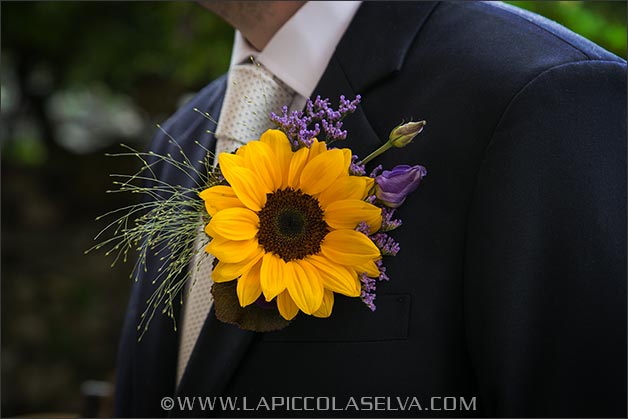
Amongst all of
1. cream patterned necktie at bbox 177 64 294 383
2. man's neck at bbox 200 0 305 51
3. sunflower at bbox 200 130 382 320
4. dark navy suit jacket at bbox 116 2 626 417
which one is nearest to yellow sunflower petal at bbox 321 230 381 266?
sunflower at bbox 200 130 382 320

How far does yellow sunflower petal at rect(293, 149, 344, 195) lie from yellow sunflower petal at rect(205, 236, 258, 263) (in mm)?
114

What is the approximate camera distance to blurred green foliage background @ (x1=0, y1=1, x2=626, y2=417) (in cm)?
426

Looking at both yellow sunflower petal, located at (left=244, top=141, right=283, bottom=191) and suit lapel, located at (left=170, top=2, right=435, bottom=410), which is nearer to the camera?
yellow sunflower petal, located at (left=244, top=141, right=283, bottom=191)

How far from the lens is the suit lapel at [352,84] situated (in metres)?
1.36

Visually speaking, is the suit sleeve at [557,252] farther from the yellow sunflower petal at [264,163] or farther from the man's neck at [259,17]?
the man's neck at [259,17]

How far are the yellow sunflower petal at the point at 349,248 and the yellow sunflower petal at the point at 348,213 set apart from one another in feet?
0.05

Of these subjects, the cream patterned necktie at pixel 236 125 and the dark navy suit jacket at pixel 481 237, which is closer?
the dark navy suit jacket at pixel 481 237

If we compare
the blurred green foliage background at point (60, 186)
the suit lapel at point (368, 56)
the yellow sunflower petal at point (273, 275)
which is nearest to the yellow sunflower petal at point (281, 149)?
the yellow sunflower petal at point (273, 275)

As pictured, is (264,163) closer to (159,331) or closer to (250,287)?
(250,287)

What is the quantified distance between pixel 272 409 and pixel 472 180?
19.3 inches

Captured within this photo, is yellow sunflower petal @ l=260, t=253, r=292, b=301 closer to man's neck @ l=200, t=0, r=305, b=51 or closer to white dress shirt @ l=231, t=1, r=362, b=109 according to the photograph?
white dress shirt @ l=231, t=1, r=362, b=109

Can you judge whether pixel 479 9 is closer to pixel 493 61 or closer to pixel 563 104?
pixel 493 61

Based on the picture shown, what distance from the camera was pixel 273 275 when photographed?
1.06 metres

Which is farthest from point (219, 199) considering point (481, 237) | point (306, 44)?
point (306, 44)
